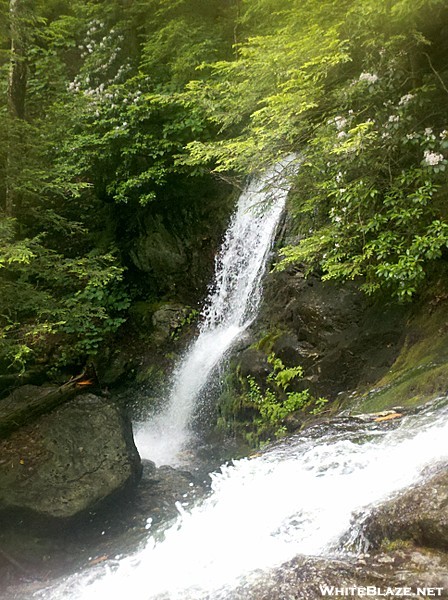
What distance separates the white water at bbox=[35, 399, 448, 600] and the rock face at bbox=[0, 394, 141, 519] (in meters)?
1.15

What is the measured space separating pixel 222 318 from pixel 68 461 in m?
4.54

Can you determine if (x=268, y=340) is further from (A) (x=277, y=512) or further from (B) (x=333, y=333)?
(A) (x=277, y=512)

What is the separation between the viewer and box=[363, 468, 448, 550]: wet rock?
8.06 ft

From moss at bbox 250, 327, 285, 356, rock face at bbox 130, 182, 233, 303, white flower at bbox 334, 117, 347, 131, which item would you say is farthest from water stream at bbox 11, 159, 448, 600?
rock face at bbox 130, 182, 233, 303

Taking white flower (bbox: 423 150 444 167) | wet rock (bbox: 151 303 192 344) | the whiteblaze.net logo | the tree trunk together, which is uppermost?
the tree trunk

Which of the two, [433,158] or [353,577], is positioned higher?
[433,158]

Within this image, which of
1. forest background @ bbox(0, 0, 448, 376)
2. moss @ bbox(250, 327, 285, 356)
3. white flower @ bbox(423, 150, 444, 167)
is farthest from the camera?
moss @ bbox(250, 327, 285, 356)

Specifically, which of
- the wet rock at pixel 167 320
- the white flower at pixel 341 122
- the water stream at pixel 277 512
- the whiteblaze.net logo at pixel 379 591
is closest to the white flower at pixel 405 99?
the white flower at pixel 341 122

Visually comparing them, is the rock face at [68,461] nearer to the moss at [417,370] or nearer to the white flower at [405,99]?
the moss at [417,370]

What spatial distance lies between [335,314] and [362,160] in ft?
7.55

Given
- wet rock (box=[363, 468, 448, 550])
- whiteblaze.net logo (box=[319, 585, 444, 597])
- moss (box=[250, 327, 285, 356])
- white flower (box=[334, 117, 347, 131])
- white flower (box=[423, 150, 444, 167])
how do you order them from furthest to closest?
moss (box=[250, 327, 285, 356]) < white flower (box=[334, 117, 347, 131]) < white flower (box=[423, 150, 444, 167]) < wet rock (box=[363, 468, 448, 550]) < whiteblaze.net logo (box=[319, 585, 444, 597])

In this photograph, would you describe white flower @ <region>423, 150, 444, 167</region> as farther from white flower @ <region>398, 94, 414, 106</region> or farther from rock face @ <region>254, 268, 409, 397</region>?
rock face @ <region>254, 268, 409, 397</region>

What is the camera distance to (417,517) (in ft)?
8.45

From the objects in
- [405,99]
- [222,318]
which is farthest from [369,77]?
[222,318]
